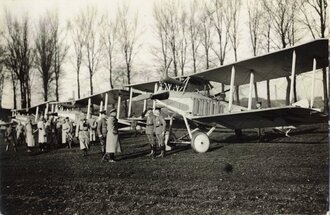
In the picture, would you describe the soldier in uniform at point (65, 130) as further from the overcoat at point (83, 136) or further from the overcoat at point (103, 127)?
the overcoat at point (103, 127)

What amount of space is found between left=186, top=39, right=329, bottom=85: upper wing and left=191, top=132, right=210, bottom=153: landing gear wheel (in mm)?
2408

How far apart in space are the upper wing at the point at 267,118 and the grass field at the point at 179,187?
3.42ft

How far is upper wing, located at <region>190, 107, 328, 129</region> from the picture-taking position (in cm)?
869

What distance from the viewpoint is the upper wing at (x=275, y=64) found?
851 centimetres

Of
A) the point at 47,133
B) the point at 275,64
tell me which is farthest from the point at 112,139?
the point at 47,133

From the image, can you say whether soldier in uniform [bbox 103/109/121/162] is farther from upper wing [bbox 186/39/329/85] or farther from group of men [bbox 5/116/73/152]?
group of men [bbox 5/116/73/152]

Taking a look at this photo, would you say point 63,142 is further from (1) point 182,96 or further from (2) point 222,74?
(2) point 222,74

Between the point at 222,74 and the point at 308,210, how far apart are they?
774 centimetres

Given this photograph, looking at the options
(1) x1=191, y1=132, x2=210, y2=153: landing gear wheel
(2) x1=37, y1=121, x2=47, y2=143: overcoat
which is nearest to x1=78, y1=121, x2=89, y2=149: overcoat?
(2) x1=37, y1=121, x2=47, y2=143: overcoat

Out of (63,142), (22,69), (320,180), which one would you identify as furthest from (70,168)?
(22,69)

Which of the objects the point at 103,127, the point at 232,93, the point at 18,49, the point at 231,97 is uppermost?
the point at 18,49

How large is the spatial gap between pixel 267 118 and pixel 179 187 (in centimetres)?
507

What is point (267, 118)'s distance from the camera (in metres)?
9.82

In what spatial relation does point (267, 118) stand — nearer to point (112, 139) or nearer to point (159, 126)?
point (159, 126)
